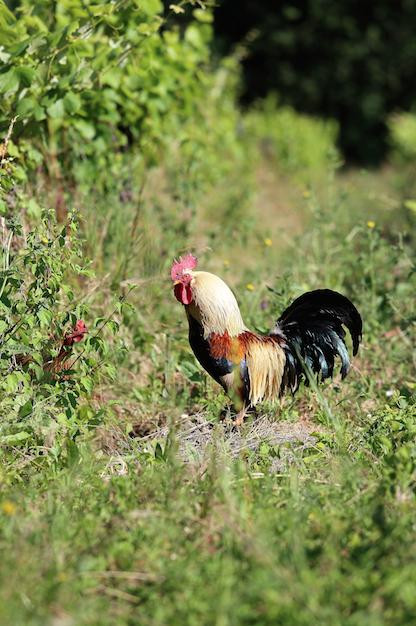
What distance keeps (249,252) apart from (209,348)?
10.9ft

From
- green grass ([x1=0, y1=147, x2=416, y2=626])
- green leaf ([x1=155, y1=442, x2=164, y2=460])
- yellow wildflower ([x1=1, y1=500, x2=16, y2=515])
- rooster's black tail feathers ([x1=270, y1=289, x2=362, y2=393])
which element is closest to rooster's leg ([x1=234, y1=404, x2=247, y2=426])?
green grass ([x1=0, y1=147, x2=416, y2=626])

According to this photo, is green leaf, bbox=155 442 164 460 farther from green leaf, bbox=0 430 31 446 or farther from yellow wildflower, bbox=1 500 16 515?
yellow wildflower, bbox=1 500 16 515

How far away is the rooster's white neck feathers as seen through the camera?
3883mm

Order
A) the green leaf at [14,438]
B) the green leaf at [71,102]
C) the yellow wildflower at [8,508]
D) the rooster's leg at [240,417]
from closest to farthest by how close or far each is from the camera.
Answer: the yellow wildflower at [8,508], the green leaf at [14,438], the rooster's leg at [240,417], the green leaf at [71,102]

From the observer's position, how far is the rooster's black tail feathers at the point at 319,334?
13.3 ft

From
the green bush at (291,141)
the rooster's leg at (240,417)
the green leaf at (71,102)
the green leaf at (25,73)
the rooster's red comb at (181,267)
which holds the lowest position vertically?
the green bush at (291,141)

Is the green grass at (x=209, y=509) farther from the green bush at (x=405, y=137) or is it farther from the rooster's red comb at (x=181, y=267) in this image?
the green bush at (x=405, y=137)

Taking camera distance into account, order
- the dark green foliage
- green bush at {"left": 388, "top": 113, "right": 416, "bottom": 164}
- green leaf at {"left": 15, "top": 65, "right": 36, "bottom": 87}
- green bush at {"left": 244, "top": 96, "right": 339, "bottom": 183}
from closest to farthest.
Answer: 1. green leaf at {"left": 15, "top": 65, "right": 36, "bottom": 87}
2. green bush at {"left": 244, "top": 96, "right": 339, "bottom": 183}
3. green bush at {"left": 388, "top": 113, "right": 416, "bottom": 164}
4. the dark green foliage

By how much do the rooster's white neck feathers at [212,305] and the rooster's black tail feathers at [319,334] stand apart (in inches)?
14.6

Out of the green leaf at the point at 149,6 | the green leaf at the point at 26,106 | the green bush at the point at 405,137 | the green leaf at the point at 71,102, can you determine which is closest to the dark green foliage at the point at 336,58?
the green bush at the point at 405,137

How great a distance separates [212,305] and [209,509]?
1112 millimetres

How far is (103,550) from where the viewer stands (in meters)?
2.80

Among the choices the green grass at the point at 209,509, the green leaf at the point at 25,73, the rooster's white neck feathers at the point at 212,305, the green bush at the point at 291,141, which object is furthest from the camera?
the green bush at the point at 291,141

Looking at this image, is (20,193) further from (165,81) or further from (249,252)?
(249,252)
